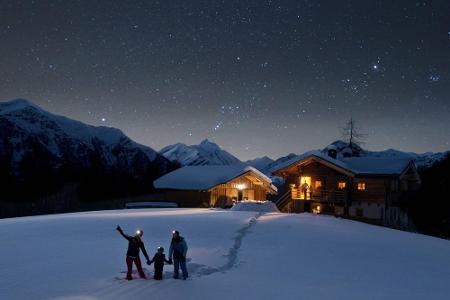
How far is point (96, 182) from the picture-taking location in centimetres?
5788

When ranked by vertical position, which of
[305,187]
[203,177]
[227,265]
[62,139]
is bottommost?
[227,265]

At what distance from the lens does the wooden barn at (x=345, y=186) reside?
37938 mm

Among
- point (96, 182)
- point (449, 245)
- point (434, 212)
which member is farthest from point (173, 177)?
point (449, 245)

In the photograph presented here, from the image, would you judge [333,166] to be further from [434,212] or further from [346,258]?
[346,258]

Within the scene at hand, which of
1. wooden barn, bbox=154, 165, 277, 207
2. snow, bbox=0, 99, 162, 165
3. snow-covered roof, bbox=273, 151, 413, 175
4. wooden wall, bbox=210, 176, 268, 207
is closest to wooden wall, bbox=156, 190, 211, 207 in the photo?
wooden barn, bbox=154, 165, 277, 207

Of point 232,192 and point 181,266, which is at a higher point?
point 232,192

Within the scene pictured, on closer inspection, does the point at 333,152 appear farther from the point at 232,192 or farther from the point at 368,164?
the point at 232,192

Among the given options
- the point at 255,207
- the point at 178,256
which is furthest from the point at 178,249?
the point at 255,207

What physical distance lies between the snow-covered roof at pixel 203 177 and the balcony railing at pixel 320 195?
8467 mm

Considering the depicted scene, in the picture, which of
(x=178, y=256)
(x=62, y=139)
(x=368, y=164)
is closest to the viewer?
(x=178, y=256)

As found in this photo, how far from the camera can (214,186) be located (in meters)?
45.2

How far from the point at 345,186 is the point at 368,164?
398 cm

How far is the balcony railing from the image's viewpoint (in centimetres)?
3819

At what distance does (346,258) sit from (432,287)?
364 centimetres
